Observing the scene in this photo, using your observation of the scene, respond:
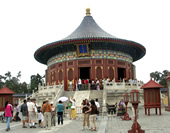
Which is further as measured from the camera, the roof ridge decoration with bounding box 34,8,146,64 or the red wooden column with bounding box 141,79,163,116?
the roof ridge decoration with bounding box 34,8,146,64

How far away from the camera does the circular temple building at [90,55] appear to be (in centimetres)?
2741

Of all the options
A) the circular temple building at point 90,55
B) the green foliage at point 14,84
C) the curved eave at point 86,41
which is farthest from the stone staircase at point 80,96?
the green foliage at point 14,84

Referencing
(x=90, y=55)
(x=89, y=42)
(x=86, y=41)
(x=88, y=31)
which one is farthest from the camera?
(x=88, y=31)

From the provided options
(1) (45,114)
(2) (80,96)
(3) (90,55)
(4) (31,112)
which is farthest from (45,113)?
(3) (90,55)

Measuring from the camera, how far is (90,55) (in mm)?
27938

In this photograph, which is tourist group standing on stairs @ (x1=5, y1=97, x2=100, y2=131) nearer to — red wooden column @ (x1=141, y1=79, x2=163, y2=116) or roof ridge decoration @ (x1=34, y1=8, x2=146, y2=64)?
red wooden column @ (x1=141, y1=79, x2=163, y2=116)

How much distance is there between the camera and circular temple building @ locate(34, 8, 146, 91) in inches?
1079

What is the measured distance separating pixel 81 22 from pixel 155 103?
19236 mm

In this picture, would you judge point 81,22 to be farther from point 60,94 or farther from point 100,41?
point 60,94

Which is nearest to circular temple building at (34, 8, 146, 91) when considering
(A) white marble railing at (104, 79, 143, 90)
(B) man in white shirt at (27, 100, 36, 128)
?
(A) white marble railing at (104, 79, 143, 90)

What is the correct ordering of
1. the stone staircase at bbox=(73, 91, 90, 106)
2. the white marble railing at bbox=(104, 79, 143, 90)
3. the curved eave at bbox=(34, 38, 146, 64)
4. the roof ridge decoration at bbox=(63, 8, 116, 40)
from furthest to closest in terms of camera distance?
the roof ridge decoration at bbox=(63, 8, 116, 40), the curved eave at bbox=(34, 38, 146, 64), the white marble railing at bbox=(104, 79, 143, 90), the stone staircase at bbox=(73, 91, 90, 106)

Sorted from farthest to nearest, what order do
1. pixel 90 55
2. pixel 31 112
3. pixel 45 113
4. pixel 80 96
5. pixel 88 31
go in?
pixel 88 31
pixel 90 55
pixel 80 96
pixel 31 112
pixel 45 113

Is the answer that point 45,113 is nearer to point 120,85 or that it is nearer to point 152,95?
point 152,95

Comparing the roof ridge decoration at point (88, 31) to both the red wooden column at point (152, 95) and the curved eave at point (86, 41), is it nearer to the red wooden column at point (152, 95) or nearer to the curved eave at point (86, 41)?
the curved eave at point (86, 41)
